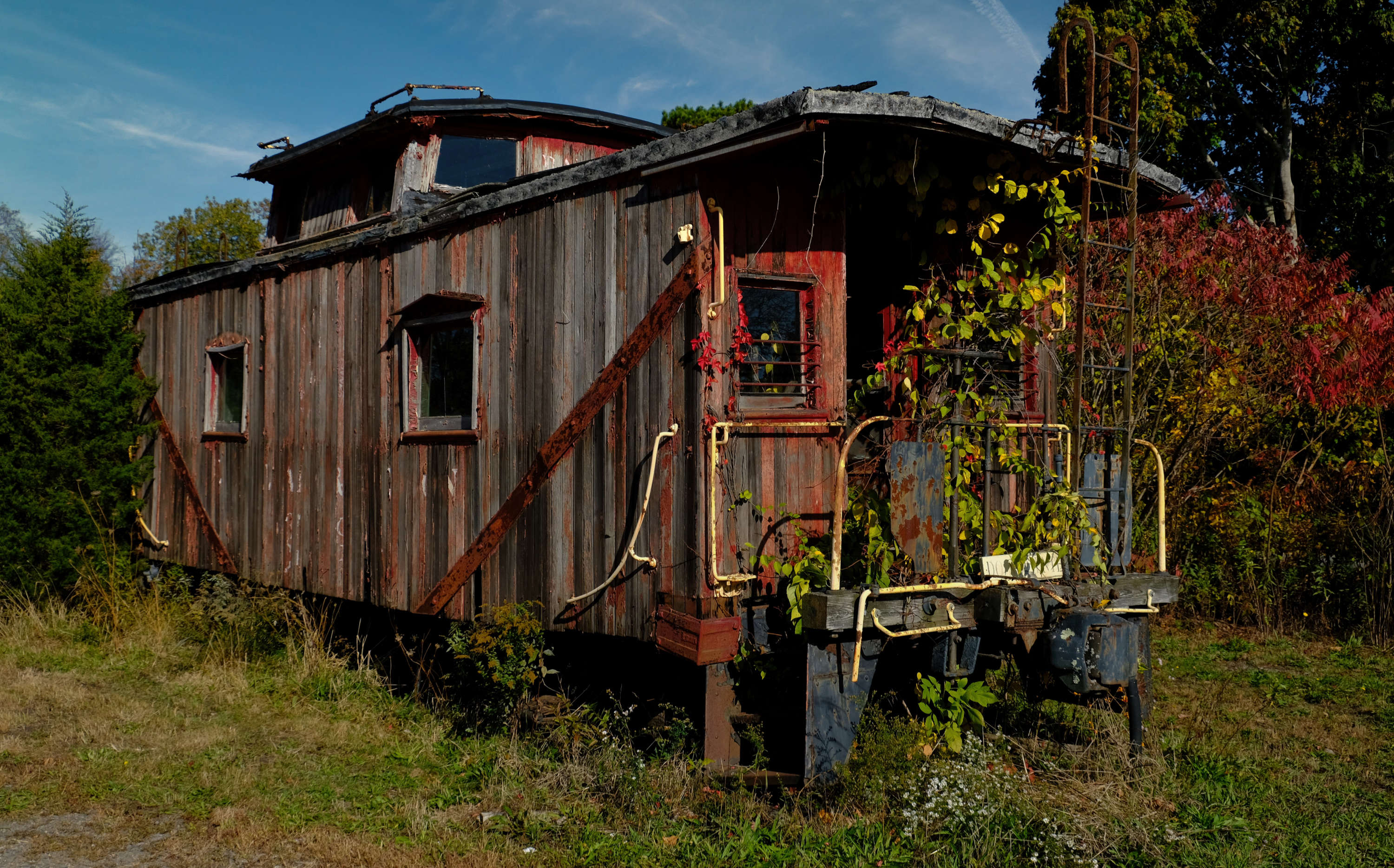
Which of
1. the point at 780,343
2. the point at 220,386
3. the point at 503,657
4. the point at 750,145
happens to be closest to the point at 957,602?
the point at 780,343

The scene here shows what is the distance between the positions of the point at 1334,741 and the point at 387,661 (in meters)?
7.61

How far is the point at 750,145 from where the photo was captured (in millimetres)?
5684

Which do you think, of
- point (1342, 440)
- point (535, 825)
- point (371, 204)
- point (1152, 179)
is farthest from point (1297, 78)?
point (535, 825)

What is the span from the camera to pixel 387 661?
9555 millimetres

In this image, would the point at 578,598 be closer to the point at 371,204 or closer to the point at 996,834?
the point at 996,834

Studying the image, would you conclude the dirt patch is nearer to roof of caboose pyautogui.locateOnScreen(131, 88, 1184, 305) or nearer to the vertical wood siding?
the vertical wood siding

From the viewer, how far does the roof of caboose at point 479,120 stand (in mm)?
10141

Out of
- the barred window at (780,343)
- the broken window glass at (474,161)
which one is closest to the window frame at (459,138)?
the broken window glass at (474,161)

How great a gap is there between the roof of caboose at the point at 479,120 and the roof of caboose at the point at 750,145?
1.66 meters

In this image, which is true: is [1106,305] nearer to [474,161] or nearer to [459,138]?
[474,161]

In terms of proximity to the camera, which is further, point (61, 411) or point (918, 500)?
point (61, 411)

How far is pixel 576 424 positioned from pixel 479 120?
513 cm

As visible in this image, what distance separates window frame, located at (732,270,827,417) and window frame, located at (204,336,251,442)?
6262 millimetres

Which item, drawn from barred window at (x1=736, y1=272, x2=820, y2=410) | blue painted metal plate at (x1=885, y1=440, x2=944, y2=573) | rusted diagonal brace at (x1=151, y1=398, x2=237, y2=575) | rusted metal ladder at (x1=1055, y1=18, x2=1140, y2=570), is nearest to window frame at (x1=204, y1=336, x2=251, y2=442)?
rusted diagonal brace at (x1=151, y1=398, x2=237, y2=575)
